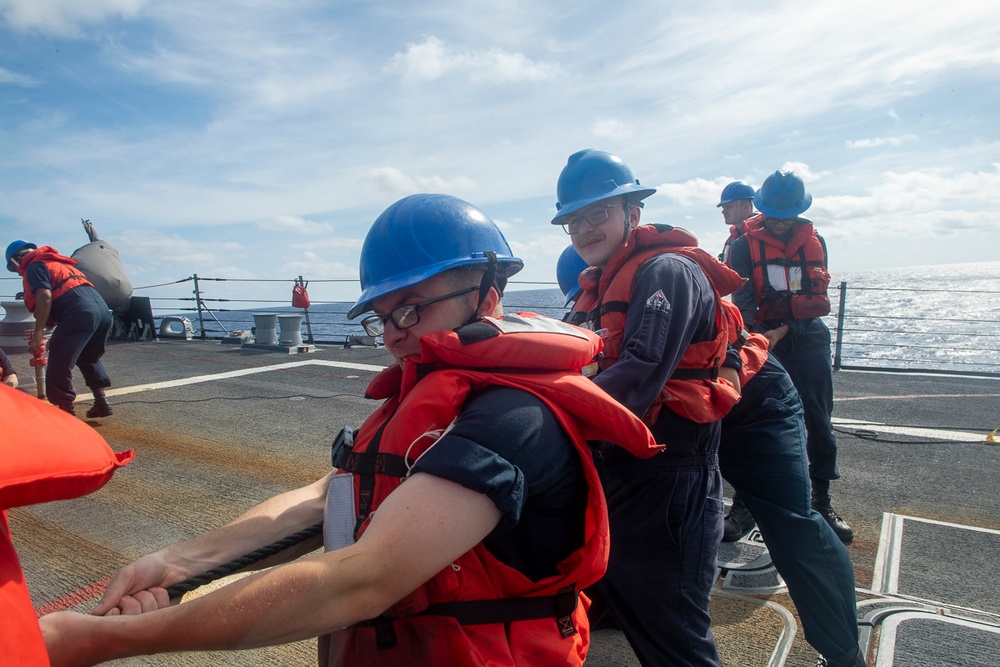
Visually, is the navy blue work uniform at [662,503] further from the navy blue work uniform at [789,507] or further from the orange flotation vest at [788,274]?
the orange flotation vest at [788,274]

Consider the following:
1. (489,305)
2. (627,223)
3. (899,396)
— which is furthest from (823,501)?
(899,396)

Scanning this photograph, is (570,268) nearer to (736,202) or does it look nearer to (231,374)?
(736,202)

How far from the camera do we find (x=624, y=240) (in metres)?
2.84

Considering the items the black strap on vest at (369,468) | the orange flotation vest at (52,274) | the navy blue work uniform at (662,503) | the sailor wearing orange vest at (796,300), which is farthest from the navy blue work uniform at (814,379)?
the orange flotation vest at (52,274)

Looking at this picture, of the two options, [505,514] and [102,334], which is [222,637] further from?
[102,334]

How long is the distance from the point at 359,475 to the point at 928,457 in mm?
5864

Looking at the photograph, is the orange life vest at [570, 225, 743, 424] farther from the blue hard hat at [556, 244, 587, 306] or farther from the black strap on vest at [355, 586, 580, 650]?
the black strap on vest at [355, 586, 580, 650]

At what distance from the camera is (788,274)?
15.0ft

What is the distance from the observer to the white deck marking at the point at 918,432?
20.2 ft

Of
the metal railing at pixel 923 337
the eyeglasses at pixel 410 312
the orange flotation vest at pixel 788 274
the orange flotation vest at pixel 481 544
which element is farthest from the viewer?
the metal railing at pixel 923 337

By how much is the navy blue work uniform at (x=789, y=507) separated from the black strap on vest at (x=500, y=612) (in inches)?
58.6

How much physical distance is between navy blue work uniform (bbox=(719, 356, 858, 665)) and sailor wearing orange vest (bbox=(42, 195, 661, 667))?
1325 mm

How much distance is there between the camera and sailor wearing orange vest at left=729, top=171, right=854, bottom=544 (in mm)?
4094

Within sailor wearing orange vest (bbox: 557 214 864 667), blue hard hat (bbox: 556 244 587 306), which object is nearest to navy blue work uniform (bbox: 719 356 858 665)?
sailor wearing orange vest (bbox: 557 214 864 667)
